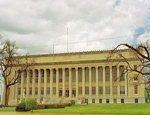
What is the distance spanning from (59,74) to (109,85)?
625 inches

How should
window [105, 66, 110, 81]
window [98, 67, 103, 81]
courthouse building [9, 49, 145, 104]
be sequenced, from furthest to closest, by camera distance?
1. window [98, 67, 103, 81]
2. window [105, 66, 110, 81]
3. courthouse building [9, 49, 145, 104]

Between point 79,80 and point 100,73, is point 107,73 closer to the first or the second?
point 100,73

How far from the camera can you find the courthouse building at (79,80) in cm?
6646

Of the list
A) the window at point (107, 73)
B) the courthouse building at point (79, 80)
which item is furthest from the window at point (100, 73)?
the window at point (107, 73)

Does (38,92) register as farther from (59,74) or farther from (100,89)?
(100,89)

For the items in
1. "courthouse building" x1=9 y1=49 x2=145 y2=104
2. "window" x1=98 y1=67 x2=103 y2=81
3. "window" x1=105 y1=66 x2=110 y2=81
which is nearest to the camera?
"courthouse building" x1=9 y1=49 x2=145 y2=104

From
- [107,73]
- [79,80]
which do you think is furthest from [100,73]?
[79,80]

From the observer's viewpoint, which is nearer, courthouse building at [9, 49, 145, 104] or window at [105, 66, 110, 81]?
courthouse building at [9, 49, 145, 104]

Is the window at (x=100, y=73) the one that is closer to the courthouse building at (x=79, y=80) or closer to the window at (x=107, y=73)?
the courthouse building at (x=79, y=80)

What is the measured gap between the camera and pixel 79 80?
71875 millimetres

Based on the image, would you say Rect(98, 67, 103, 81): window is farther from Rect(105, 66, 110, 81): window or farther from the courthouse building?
Rect(105, 66, 110, 81): window

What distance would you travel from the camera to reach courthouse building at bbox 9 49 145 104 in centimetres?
6646

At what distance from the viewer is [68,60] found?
73.5 m

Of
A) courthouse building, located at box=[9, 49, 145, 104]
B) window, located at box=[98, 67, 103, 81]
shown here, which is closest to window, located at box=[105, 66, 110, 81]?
courthouse building, located at box=[9, 49, 145, 104]
